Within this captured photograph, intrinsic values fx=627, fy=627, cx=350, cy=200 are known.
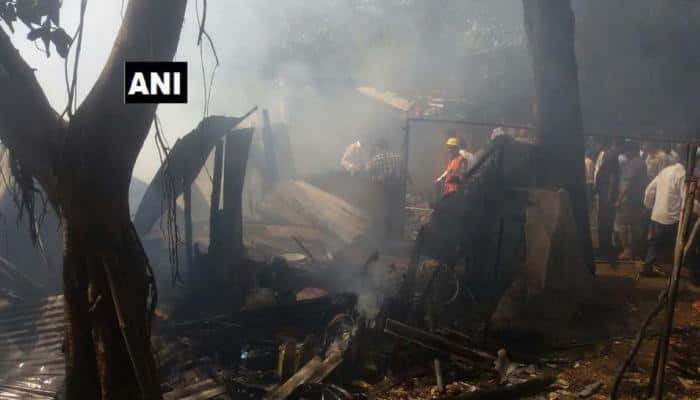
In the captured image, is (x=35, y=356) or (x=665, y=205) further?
(x=665, y=205)

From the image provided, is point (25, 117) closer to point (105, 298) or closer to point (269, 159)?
point (105, 298)

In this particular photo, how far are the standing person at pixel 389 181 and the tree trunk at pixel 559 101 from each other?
3018mm

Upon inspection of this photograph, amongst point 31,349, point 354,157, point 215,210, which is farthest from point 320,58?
point 31,349

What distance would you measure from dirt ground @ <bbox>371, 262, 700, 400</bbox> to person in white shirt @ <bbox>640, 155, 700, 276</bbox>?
80 cm

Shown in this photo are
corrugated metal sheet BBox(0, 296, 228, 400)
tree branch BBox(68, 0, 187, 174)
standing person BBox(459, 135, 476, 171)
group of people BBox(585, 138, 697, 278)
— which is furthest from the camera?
standing person BBox(459, 135, 476, 171)

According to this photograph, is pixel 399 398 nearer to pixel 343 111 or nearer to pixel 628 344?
pixel 628 344

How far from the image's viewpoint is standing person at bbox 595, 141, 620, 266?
35.8 feet

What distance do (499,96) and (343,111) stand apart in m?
5.04

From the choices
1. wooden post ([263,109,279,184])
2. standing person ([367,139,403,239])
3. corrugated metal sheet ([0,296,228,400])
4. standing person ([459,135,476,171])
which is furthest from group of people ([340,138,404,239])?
corrugated metal sheet ([0,296,228,400])

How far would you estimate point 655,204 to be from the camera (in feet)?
29.6

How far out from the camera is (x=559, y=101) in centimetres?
954

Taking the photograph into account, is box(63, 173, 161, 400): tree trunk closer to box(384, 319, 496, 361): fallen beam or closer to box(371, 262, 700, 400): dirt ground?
box(371, 262, 700, 400): dirt ground

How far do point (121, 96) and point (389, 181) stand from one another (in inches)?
370

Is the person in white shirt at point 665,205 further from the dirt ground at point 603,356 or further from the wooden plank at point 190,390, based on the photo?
the wooden plank at point 190,390
